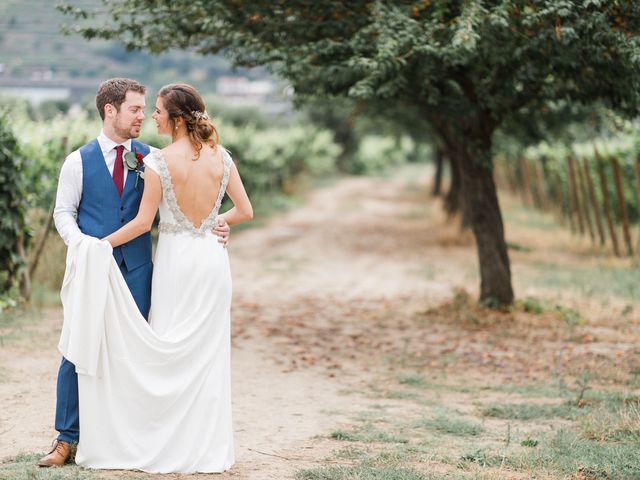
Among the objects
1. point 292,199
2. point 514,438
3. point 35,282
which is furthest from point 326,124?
point 514,438

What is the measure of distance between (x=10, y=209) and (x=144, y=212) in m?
6.24

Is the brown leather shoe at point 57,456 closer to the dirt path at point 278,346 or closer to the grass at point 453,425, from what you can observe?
the dirt path at point 278,346

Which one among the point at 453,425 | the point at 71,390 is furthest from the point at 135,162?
the point at 453,425

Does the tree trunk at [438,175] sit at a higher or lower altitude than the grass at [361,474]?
higher

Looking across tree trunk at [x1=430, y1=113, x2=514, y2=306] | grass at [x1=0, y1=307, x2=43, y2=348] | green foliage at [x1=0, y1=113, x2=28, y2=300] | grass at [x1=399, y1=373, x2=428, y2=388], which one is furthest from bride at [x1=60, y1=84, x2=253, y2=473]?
tree trunk at [x1=430, y1=113, x2=514, y2=306]

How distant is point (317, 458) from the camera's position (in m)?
5.73

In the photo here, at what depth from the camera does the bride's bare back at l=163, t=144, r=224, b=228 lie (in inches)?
202

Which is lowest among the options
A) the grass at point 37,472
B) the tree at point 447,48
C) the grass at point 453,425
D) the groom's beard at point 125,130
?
the grass at point 453,425

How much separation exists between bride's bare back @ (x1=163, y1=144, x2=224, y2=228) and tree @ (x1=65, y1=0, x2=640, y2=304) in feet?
9.18

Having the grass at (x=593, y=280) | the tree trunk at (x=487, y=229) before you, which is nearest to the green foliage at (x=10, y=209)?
the tree trunk at (x=487, y=229)

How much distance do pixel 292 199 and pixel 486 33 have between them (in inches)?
1009

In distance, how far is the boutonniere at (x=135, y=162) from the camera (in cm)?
518

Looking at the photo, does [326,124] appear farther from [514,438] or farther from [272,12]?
[514,438]

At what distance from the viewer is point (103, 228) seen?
5164 millimetres
